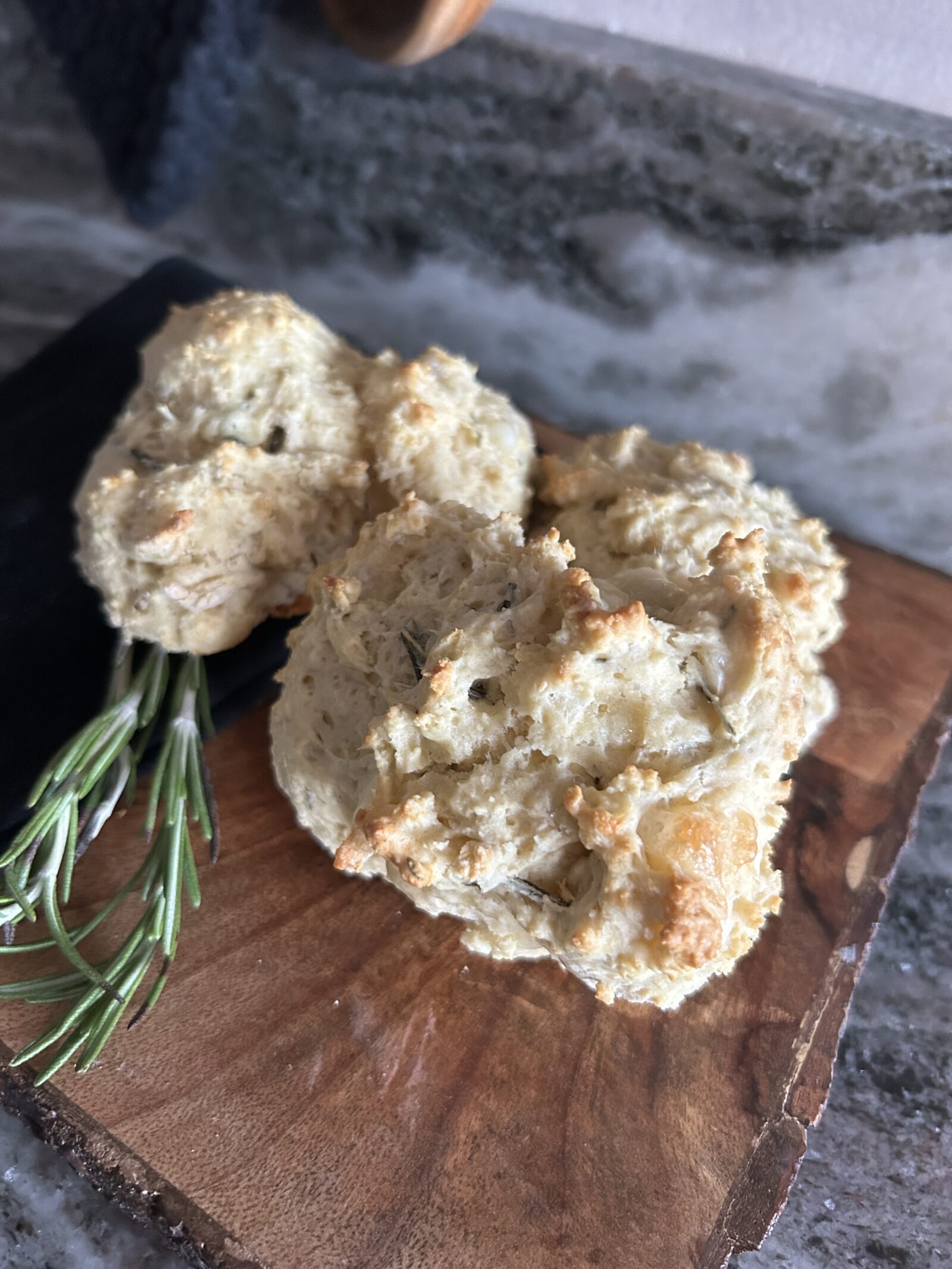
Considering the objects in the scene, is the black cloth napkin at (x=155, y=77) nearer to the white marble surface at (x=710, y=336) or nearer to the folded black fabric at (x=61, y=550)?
the folded black fabric at (x=61, y=550)

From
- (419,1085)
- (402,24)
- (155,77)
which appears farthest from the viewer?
(155,77)

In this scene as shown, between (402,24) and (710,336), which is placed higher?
(402,24)

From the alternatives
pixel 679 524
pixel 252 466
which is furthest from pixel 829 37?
pixel 252 466

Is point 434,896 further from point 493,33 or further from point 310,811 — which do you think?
point 493,33

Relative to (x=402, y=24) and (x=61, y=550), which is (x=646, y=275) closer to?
(x=402, y=24)

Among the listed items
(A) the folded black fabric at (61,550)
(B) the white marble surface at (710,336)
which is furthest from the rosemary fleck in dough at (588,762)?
(B) the white marble surface at (710,336)

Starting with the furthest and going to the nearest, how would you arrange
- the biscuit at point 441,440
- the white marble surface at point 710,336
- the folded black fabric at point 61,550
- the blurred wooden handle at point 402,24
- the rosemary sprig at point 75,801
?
the white marble surface at point 710,336
the blurred wooden handle at point 402,24
the folded black fabric at point 61,550
the biscuit at point 441,440
the rosemary sprig at point 75,801

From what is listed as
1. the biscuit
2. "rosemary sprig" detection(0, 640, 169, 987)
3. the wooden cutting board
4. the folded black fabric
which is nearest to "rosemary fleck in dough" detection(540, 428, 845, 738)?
the biscuit
